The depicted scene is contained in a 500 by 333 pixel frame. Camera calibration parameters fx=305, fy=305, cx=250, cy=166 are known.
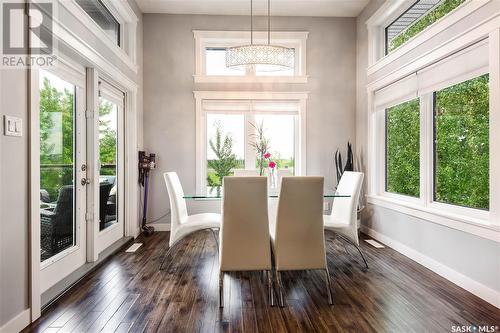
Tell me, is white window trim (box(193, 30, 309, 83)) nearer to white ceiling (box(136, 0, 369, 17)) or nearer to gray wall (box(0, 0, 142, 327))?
white ceiling (box(136, 0, 369, 17))

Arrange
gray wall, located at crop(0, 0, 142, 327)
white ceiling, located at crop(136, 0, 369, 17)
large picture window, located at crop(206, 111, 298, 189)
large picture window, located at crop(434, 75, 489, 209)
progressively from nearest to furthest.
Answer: gray wall, located at crop(0, 0, 142, 327) → large picture window, located at crop(434, 75, 489, 209) → white ceiling, located at crop(136, 0, 369, 17) → large picture window, located at crop(206, 111, 298, 189)

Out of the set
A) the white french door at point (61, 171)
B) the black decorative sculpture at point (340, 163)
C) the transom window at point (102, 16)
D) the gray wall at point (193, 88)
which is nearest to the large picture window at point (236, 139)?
the gray wall at point (193, 88)

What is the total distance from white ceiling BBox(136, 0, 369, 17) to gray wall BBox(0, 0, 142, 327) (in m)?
2.91

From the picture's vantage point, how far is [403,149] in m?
3.61

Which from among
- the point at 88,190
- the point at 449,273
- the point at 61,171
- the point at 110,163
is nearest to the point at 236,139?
the point at 110,163

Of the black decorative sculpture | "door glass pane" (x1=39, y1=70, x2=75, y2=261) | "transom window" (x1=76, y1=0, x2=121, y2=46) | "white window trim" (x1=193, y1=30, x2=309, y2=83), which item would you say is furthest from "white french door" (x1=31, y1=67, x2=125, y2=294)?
the black decorative sculpture

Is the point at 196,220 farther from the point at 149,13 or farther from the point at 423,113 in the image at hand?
the point at 149,13

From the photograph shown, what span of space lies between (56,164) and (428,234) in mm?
3434

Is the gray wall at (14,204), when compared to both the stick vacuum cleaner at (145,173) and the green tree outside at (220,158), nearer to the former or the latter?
the stick vacuum cleaner at (145,173)

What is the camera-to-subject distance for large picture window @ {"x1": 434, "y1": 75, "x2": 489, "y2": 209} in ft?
8.02

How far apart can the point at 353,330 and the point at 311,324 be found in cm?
Answer: 25

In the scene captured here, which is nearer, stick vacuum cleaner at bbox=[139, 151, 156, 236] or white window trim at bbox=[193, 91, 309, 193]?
stick vacuum cleaner at bbox=[139, 151, 156, 236]

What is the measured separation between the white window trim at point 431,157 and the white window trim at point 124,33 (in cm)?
320

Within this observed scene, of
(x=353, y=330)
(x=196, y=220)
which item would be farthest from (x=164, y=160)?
(x=353, y=330)
